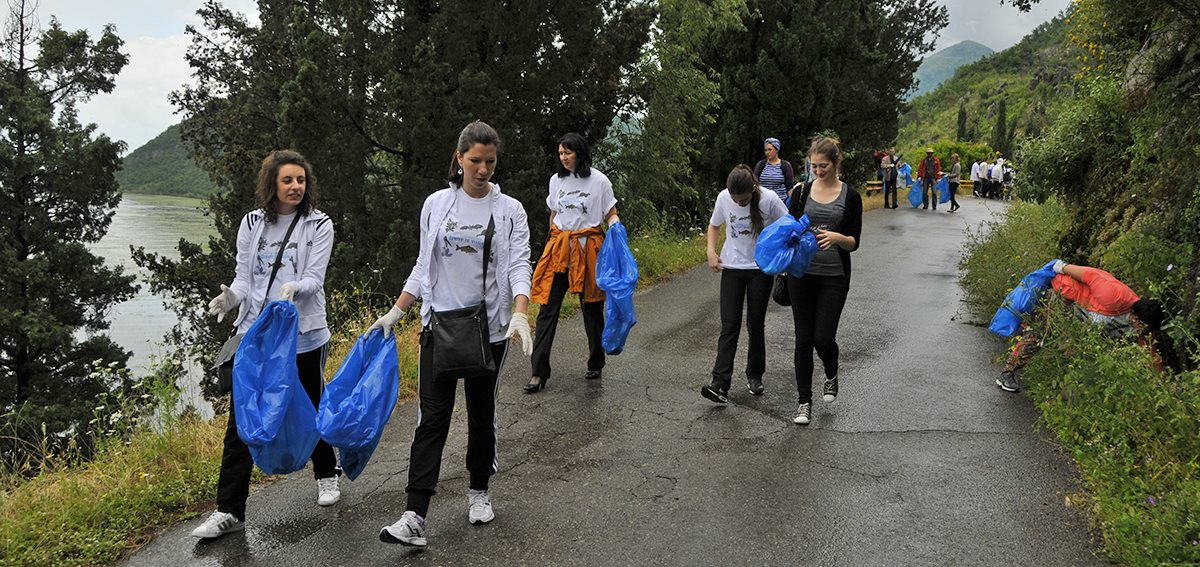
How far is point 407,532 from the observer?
3889 millimetres

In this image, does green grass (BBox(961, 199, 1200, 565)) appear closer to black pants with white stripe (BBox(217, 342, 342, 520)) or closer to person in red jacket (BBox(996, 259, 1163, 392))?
person in red jacket (BBox(996, 259, 1163, 392))

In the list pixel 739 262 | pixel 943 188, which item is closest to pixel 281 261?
pixel 739 262

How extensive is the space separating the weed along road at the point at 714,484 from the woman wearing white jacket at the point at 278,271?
38 centimetres

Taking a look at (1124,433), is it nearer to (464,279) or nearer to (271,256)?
(464,279)

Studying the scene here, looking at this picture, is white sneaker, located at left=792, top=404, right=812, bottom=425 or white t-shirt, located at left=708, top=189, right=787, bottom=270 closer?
white sneaker, located at left=792, top=404, right=812, bottom=425

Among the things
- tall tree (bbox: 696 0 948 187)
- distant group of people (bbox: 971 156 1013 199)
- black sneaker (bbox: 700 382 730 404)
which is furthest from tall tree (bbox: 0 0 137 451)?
distant group of people (bbox: 971 156 1013 199)

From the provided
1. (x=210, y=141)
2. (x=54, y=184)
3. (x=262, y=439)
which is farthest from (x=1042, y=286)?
(x=54, y=184)

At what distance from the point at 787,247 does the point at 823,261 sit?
291 mm

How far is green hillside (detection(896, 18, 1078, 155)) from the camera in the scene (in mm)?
65188

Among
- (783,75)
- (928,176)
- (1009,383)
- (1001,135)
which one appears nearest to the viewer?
(1009,383)

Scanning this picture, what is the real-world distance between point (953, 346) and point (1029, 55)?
4313 inches

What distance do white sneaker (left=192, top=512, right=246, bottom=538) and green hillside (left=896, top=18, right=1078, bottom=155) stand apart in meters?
55.5

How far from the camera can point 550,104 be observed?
13906 millimetres

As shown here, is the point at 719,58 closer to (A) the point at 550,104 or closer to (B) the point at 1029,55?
(A) the point at 550,104
